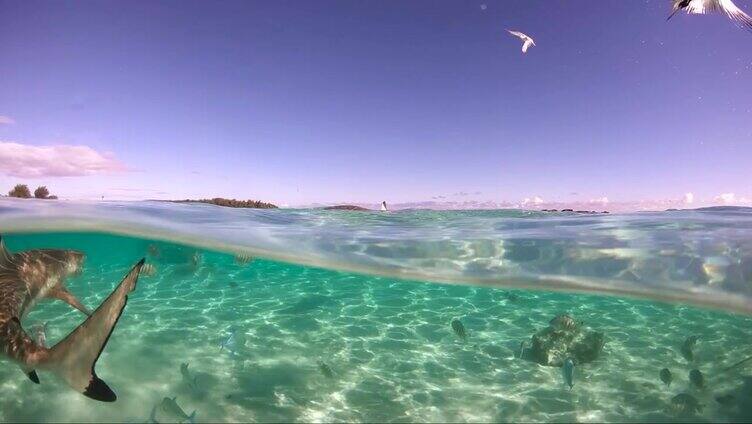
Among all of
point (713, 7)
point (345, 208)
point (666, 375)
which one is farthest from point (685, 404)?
point (345, 208)

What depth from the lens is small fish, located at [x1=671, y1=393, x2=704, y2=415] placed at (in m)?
6.98

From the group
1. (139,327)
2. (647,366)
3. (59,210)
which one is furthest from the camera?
(59,210)

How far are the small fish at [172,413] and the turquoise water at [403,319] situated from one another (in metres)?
0.38

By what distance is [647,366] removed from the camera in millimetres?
9680

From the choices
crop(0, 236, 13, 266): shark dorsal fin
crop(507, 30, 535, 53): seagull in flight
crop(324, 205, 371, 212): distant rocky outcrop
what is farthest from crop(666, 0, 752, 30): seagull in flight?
crop(324, 205, 371, 212): distant rocky outcrop

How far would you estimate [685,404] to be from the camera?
23.3 ft

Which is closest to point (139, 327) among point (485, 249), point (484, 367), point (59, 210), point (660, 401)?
point (59, 210)

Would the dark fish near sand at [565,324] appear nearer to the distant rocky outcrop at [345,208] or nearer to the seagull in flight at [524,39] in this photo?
the seagull in flight at [524,39]

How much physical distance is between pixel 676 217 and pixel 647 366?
622 centimetres

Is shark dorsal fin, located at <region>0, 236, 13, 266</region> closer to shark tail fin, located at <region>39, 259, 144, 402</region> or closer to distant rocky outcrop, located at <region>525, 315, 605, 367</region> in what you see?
shark tail fin, located at <region>39, 259, 144, 402</region>

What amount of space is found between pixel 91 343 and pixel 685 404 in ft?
31.9

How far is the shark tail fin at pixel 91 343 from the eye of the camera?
11.8 ft

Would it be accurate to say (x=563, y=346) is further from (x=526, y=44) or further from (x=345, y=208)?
(x=345, y=208)

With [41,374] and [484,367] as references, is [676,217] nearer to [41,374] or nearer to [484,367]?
[484,367]
